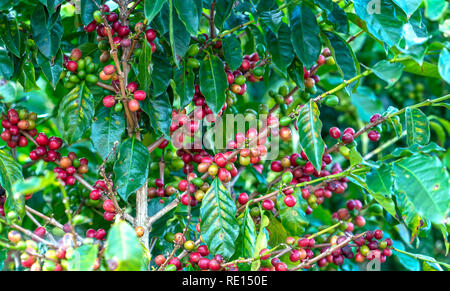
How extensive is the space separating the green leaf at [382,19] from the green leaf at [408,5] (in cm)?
3

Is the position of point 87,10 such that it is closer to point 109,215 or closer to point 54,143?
point 54,143

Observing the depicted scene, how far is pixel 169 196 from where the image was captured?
134 centimetres

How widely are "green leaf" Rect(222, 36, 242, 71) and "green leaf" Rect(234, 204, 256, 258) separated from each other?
37cm

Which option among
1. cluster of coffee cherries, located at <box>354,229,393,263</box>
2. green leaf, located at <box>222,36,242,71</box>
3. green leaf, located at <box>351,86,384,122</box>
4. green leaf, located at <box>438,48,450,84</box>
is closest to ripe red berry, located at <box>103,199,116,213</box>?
green leaf, located at <box>222,36,242,71</box>

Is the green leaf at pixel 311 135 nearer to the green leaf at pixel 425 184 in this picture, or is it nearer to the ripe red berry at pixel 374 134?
the green leaf at pixel 425 184

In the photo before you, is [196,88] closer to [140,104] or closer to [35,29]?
[140,104]

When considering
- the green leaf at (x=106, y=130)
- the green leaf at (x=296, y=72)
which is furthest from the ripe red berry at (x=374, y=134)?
the green leaf at (x=106, y=130)

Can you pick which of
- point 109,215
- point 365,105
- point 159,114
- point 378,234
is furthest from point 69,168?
point 365,105

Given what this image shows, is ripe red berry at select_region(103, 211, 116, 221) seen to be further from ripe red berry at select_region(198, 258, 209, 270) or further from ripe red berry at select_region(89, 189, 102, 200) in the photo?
ripe red berry at select_region(198, 258, 209, 270)

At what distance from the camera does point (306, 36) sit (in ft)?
3.75

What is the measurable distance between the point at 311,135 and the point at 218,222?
0.29m

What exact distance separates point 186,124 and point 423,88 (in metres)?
2.06
